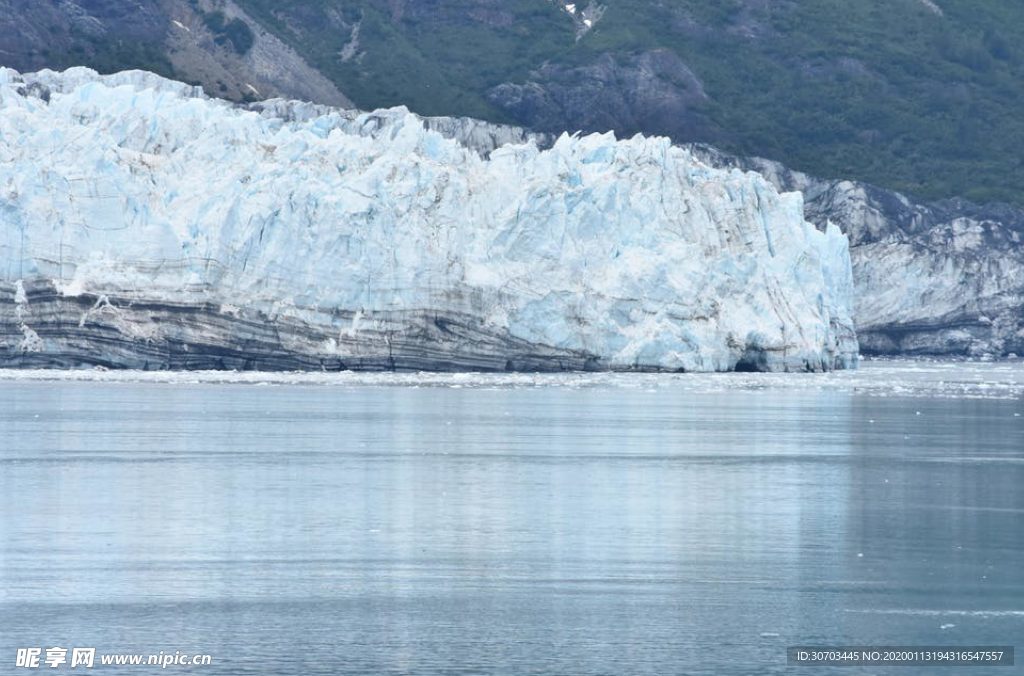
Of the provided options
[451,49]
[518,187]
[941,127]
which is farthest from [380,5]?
[518,187]

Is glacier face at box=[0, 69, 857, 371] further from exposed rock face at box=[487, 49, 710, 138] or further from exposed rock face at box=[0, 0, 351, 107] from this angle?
exposed rock face at box=[487, 49, 710, 138]

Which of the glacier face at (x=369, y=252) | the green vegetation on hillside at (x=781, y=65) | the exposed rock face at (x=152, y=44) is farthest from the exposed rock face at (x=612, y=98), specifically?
the glacier face at (x=369, y=252)

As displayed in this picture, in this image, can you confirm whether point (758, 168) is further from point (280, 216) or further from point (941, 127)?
point (280, 216)

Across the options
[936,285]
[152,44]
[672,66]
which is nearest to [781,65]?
[672,66]

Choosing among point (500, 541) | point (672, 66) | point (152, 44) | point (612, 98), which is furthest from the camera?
point (672, 66)

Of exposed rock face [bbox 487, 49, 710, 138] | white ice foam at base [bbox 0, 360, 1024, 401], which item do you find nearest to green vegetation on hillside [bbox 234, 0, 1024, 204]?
exposed rock face [bbox 487, 49, 710, 138]

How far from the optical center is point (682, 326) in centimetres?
3484

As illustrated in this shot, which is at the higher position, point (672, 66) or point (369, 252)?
point (672, 66)

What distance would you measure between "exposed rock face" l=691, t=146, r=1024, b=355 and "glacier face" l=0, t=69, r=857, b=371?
1305 cm

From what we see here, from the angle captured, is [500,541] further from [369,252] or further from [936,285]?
[936,285]

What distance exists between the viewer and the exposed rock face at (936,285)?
164 ft

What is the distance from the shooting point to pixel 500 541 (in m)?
12.9

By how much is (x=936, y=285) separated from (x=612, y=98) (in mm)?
26684

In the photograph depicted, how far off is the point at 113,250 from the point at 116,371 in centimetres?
226
